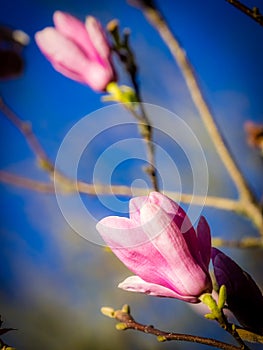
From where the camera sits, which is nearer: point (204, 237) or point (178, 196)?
→ point (204, 237)

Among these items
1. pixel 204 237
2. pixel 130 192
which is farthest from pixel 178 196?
pixel 204 237

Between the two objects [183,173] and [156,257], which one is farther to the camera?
[183,173]

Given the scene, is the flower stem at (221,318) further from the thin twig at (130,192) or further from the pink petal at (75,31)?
the pink petal at (75,31)

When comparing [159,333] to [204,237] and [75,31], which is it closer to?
[204,237]

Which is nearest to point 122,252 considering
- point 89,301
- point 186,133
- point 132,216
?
point 132,216

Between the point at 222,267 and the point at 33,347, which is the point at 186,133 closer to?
the point at 222,267

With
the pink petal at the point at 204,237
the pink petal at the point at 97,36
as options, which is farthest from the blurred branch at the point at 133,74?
the pink petal at the point at 204,237

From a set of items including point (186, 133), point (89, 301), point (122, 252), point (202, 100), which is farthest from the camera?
point (89, 301)
